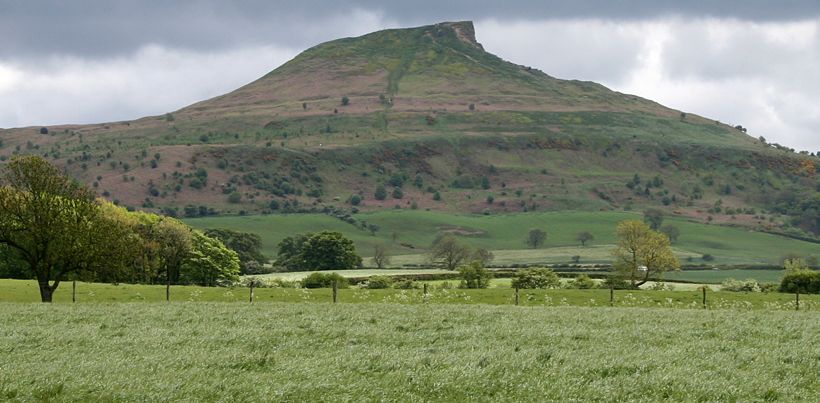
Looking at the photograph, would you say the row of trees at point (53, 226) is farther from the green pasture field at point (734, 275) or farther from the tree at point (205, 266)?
the green pasture field at point (734, 275)

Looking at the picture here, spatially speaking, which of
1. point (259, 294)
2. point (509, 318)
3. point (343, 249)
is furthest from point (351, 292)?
point (343, 249)

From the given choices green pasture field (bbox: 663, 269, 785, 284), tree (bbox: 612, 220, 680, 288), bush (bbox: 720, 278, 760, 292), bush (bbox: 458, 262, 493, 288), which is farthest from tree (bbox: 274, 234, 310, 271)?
bush (bbox: 720, 278, 760, 292)

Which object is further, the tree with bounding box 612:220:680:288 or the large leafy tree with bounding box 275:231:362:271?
the large leafy tree with bounding box 275:231:362:271

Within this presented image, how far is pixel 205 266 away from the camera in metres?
104

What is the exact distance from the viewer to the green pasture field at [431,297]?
58.2m

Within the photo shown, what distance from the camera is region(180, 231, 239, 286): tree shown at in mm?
103938

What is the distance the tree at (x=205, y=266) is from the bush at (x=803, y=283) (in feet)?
200

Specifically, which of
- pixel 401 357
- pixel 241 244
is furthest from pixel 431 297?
pixel 241 244

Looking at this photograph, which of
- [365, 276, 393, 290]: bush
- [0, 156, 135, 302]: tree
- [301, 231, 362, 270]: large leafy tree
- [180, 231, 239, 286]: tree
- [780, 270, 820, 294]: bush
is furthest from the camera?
[301, 231, 362, 270]: large leafy tree

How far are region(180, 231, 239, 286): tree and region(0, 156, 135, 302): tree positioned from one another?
49.7m

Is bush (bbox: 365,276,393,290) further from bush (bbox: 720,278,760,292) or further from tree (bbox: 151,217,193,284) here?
bush (bbox: 720,278,760,292)

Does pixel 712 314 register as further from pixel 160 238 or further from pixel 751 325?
pixel 160 238

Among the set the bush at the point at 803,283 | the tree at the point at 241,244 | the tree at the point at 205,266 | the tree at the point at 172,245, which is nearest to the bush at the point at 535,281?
the bush at the point at 803,283

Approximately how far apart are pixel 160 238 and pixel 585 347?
8179cm
